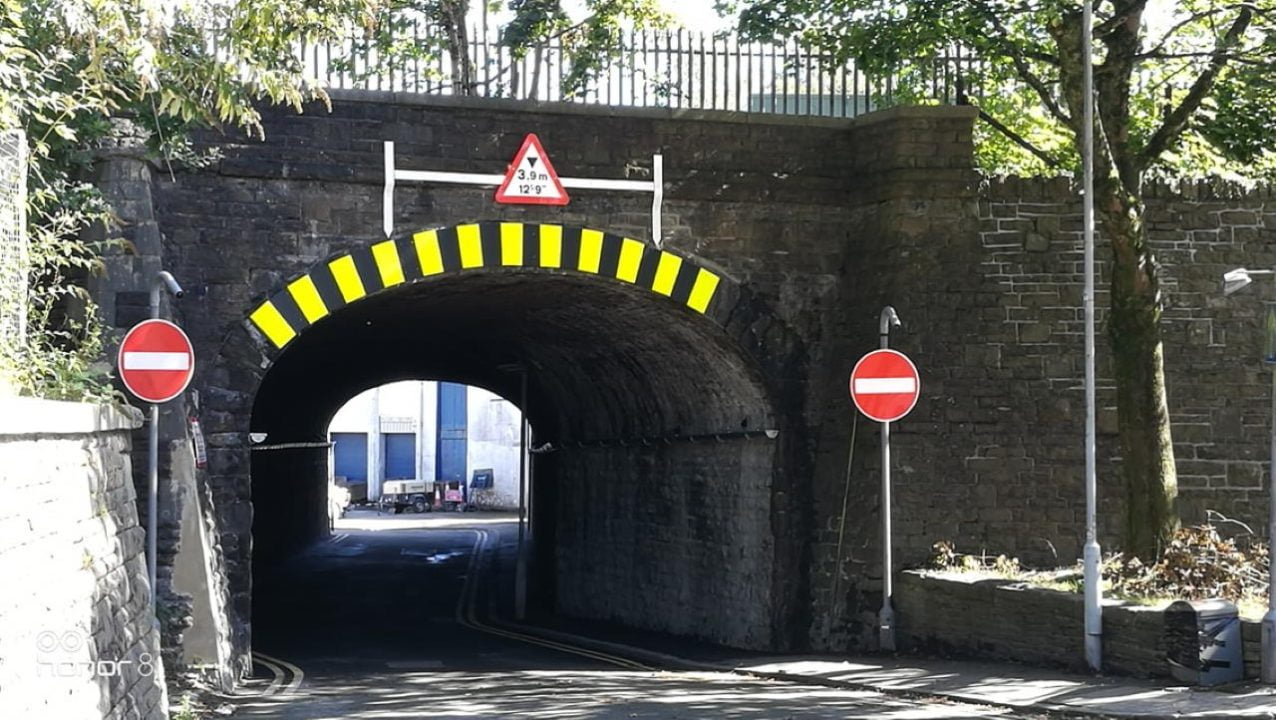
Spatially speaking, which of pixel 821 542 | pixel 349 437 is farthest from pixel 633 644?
pixel 349 437

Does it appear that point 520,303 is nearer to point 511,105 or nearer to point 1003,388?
point 511,105

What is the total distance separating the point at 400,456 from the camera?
71.4 meters

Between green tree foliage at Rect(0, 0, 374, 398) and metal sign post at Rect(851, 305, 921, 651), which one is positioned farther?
metal sign post at Rect(851, 305, 921, 651)

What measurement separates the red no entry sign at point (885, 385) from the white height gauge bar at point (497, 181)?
2.60 m

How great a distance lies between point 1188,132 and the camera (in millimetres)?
19938

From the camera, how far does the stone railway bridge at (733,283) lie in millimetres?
15992

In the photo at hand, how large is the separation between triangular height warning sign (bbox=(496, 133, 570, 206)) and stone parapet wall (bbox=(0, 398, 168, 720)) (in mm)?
5878

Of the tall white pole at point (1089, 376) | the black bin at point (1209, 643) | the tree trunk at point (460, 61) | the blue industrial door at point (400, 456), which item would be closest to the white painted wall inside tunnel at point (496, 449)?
the blue industrial door at point (400, 456)

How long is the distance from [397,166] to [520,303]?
12.9ft

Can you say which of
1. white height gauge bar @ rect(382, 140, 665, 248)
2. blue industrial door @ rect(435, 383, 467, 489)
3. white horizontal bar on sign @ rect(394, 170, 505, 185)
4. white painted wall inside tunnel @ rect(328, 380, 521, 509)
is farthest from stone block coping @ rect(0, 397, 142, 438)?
blue industrial door @ rect(435, 383, 467, 489)

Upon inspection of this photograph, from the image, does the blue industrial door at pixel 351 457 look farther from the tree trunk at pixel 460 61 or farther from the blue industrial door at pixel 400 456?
the tree trunk at pixel 460 61

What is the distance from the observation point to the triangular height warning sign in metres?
16.6

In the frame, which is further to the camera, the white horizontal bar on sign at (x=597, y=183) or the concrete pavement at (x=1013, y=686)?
the white horizontal bar on sign at (x=597, y=183)

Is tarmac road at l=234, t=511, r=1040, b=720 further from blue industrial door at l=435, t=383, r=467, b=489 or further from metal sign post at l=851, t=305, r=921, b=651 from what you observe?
blue industrial door at l=435, t=383, r=467, b=489
